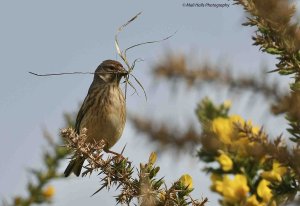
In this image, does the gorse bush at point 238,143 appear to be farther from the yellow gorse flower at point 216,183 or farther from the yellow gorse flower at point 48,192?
the yellow gorse flower at point 48,192

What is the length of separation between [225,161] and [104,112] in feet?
11.8

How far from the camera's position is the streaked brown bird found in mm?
6523

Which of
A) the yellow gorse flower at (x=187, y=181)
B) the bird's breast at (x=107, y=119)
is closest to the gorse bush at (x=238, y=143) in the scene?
the yellow gorse flower at (x=187, y=181)

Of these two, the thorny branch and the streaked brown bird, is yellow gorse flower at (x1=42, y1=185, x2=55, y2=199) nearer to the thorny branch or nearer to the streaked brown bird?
the streaked brown bird

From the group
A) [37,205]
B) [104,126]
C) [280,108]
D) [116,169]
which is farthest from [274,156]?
[37,205]

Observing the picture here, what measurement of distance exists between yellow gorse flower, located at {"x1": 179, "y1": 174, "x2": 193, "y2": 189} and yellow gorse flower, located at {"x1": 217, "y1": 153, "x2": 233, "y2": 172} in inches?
27.2

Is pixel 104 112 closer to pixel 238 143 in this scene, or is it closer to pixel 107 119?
pixel 107 119

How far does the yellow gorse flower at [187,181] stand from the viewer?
2477mm

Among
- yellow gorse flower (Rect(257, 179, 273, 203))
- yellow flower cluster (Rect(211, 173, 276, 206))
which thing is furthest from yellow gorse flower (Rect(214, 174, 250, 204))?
yellow gorse flower (Rect(257, 179, 273, 203))

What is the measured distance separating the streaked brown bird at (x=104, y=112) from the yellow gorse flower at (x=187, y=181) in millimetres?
3752

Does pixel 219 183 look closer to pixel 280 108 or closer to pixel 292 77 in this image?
pixel 292 77

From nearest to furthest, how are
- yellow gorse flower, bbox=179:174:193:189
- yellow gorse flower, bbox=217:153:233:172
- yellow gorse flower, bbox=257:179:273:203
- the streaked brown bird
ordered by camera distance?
1. yellow gorse flower, bbox=179:174:193:189
2. yellow gorse flower, bbox=257:179:273:203
3. yellow gorse flower, bbox=217:153:233:172
4. the streaked brown bird

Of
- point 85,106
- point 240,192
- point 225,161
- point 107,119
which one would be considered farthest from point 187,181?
point 85,106

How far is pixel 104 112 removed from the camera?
21.9 ft
